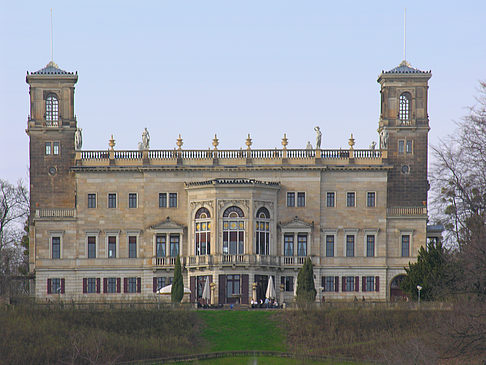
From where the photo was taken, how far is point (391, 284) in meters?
106

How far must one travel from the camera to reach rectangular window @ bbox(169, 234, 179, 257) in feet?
348

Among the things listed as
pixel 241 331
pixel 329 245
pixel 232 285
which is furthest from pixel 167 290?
pixel 329 245

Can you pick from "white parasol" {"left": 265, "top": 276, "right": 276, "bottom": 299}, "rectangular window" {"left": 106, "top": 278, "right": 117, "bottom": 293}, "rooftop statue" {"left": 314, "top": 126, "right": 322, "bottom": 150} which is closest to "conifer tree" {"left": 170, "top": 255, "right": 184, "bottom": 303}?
"white parasol" {"left": 265, "top": 276, "right": 276, "bottom": 299}

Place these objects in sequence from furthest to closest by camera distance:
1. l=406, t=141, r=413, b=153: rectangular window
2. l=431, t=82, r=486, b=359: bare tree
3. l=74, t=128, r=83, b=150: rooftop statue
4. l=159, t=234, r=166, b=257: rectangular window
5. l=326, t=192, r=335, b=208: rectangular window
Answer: l=406, t=141, r=413, b=153: rectangular window → l=74, t=128, r=83, b=150: rooftop statue → l=326, t=192, r=335, b=208: rectangular window → l=159, t=234, r=166, b=257: rectangular window → l=431, t=82, r=486, b=359: bare tree

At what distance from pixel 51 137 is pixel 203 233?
1573 cm

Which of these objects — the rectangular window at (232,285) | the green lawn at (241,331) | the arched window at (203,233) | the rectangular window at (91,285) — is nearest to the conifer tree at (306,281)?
the green lawn at (241,331)

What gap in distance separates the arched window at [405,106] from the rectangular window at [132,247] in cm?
2432

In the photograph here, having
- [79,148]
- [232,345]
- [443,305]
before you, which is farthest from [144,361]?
[79,148]

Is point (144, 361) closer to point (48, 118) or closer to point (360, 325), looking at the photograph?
point (360, 325)

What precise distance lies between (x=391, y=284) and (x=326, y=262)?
5526 millimetres

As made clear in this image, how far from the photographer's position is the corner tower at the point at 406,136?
10894 centimetres

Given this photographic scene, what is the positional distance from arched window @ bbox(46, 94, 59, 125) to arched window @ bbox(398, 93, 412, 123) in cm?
2869

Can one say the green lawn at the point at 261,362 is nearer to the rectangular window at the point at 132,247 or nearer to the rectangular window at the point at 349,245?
the rectangular window at the point at 349,245

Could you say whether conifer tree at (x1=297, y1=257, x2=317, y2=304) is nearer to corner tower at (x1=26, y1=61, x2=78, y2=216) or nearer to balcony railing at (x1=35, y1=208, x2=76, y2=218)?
balcony railing at (x1=35, y1=208, x2=76, y2=218)
